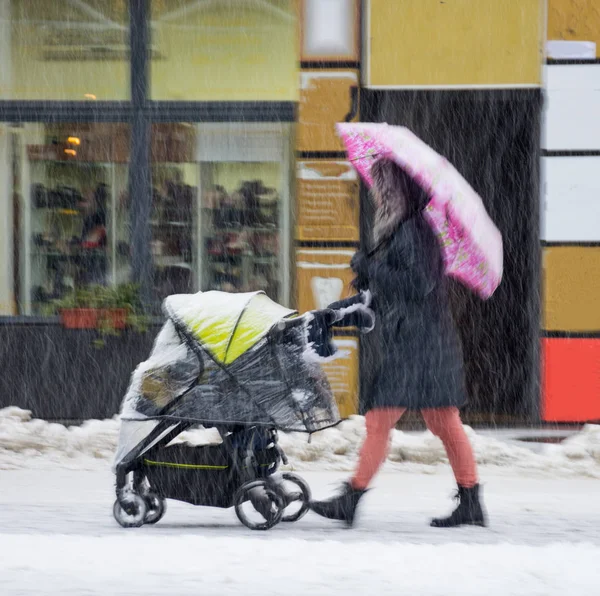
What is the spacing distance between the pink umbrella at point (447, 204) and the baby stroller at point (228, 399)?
1.78 feet

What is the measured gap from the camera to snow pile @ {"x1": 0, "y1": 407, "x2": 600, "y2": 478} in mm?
8383

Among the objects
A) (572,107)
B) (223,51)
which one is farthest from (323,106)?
(572,107)

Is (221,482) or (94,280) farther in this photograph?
(94,280)

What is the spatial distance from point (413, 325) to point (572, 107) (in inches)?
178

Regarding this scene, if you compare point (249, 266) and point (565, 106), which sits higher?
point (565, 106)

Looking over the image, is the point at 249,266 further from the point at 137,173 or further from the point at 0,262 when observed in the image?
the point at 0,262

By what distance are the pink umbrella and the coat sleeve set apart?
0.15 meters

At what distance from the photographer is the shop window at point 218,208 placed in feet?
34.0

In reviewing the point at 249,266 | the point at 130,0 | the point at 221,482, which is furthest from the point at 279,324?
Result: the point at 130,0

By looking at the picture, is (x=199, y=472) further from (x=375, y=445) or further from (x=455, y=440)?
(x=455, y=440)

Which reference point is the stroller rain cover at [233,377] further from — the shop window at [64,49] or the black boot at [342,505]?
the shop window at [64,49]

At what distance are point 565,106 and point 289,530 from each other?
5.17 metres

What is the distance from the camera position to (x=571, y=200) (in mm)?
9930

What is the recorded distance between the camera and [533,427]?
32.9 ft
